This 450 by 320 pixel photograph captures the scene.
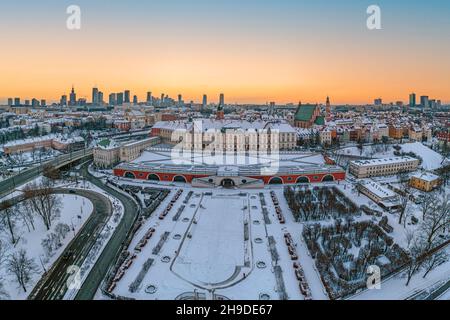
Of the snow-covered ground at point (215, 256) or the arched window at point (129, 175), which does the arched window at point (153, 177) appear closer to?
A: the arched window at point (129, 175)

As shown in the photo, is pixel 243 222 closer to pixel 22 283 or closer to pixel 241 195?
pixel 241 195

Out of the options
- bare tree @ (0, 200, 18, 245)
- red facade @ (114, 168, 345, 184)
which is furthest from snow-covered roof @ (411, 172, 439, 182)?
bare tree @ (0, 200, 18, 245)

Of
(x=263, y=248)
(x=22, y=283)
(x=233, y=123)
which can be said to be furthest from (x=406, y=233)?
(x=233, y=123)

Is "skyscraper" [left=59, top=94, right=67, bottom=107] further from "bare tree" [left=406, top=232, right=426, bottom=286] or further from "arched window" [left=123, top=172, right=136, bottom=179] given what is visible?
"bare tree" [left=406, top=232, right=426, bottom=286]

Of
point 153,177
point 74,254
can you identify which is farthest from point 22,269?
point 153,177

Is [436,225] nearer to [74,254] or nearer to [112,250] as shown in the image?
[112,250]
